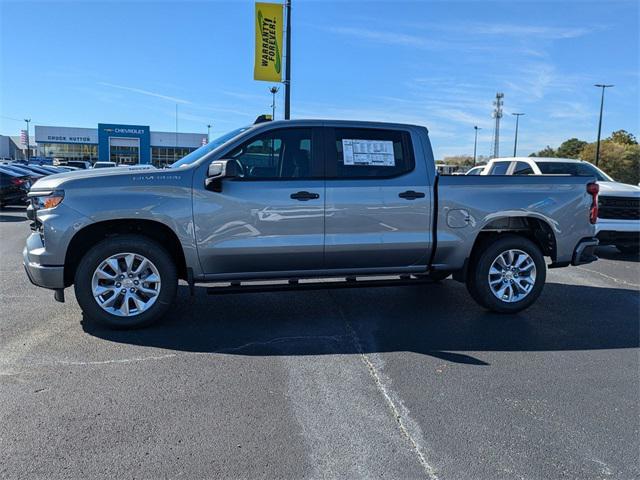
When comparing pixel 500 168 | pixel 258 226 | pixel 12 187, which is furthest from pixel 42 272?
pixel 12 187

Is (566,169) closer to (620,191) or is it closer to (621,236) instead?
(620,191)

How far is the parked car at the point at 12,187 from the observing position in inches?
642

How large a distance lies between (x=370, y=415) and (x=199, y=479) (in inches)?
48.3

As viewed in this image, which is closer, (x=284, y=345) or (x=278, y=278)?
(x=284, y=345)

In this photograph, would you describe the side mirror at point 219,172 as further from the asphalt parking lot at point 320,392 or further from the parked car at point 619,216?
the parked car at point 619,216

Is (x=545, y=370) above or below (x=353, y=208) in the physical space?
below

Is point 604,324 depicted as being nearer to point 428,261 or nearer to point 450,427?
point 428,261

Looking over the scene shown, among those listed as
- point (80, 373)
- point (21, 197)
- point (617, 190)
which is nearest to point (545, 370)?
point (80, 373)

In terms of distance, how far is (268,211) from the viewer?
5102 mm

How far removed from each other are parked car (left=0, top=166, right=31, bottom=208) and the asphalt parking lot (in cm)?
1207

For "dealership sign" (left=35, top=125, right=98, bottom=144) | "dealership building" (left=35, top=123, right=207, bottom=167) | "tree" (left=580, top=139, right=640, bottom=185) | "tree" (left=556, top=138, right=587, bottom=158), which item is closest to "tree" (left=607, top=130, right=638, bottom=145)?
"tree" (left=556, top=138, right=587, bottom=158)

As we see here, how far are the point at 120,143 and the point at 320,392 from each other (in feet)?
225

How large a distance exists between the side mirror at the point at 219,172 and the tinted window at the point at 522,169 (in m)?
7.99

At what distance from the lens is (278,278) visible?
17.6 feet
